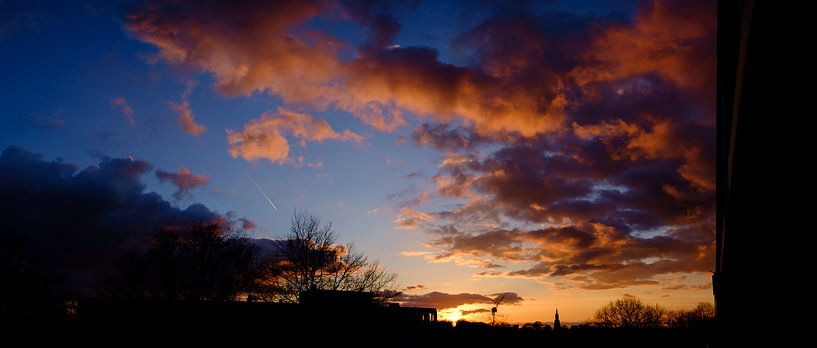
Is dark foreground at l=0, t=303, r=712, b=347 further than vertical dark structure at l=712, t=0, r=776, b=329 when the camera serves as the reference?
Yes

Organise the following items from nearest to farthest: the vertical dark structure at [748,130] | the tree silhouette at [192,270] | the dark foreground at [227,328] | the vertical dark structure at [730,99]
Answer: the vertical dark structure at [748,130] → the vertical dark structure at [730,99] → the dark foreground at [227,328] → the tree silhouette at [192,270]

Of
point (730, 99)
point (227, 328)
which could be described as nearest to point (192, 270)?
point (227, 328)

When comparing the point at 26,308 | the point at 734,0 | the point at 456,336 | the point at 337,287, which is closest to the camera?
the point at 734,0

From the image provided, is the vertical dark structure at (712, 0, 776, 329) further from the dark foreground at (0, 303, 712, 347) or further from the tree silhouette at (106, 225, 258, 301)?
the tree silhouette at (106, 225, 258, 301)

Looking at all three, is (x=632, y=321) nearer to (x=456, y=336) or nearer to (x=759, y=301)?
(x=456, y=336)

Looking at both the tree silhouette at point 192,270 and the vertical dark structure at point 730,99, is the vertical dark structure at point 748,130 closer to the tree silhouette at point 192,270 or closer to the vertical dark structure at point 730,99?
the vertical dark structure at point 730,99

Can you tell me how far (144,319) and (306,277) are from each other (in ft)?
50.1

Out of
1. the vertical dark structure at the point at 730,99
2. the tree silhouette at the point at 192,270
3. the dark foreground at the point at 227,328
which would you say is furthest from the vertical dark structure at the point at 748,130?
the tree silhouette at the point at 192,270

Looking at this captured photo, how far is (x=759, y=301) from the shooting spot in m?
6.47

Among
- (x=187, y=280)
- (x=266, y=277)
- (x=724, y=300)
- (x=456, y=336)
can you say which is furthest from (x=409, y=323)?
(x=724, y=300)

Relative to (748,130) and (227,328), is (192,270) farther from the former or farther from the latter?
(748,130)

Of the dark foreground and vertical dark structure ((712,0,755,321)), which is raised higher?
vertical dark structure ((712,0,755,321))

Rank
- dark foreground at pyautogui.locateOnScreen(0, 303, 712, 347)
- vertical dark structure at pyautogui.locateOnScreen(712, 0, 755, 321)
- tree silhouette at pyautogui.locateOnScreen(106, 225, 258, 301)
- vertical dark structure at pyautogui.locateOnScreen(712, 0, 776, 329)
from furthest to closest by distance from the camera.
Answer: tree silhouette at pyautogui.locateOnScreen(106, 225, 258, 301)
dark foreground at pyautogui.locateOnScreen(0, 303, 712, 347)
vertical dark structure at pyautogui.locateOnScreen(712, 0, 755, 321)
vertical dark structure at pyautogui.locateOnScreen(712, 0, 776, 329)

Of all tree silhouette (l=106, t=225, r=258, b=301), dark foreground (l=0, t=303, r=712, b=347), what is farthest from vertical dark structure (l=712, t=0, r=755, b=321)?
tree silhouette (l=106, t=225, r=258, b=301)
